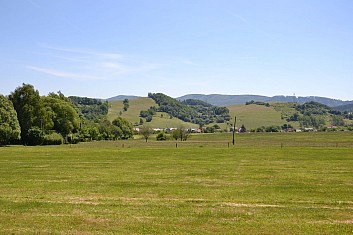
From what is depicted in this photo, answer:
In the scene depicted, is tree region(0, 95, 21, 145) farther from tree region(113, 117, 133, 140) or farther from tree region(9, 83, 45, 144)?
tree region(113, 117, 133, 140)

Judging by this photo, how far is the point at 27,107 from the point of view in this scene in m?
94.3

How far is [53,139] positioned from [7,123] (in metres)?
17.7

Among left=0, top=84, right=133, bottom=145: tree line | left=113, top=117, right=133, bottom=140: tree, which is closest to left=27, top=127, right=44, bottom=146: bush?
left=0, top=84, right=133, bottom=145: tree line

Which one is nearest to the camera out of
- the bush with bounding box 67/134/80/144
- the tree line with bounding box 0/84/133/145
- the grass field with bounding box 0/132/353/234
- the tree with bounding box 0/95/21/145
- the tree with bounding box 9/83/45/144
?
the grass field with bounding box 0/132/353/234

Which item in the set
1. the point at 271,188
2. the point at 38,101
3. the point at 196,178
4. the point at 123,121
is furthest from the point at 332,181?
the point at 123,121

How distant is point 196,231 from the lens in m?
14.4

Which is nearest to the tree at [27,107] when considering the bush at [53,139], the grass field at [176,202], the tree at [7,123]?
the bush at [53,139]

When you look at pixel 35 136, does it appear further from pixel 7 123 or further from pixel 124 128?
pixel 124 128

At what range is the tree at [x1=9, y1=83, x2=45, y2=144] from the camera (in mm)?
93938

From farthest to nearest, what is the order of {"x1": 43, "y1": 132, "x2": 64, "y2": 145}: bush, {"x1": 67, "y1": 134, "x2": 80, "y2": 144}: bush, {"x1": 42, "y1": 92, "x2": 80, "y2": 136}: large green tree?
{"x1": 67, "y1": 134, "x2": 80, "y2": 144}: bush, {"x1": 42, "y1": 92, "x2": 80, "y2": 136}: large green tree, {"x1": 43, "y1": 132, "x2": 64, "y2": 145}: bush

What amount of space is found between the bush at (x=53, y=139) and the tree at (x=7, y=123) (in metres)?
11.9

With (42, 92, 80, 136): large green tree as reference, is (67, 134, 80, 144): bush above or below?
below

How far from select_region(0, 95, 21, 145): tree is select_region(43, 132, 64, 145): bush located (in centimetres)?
1190

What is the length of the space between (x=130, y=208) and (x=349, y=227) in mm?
9875
